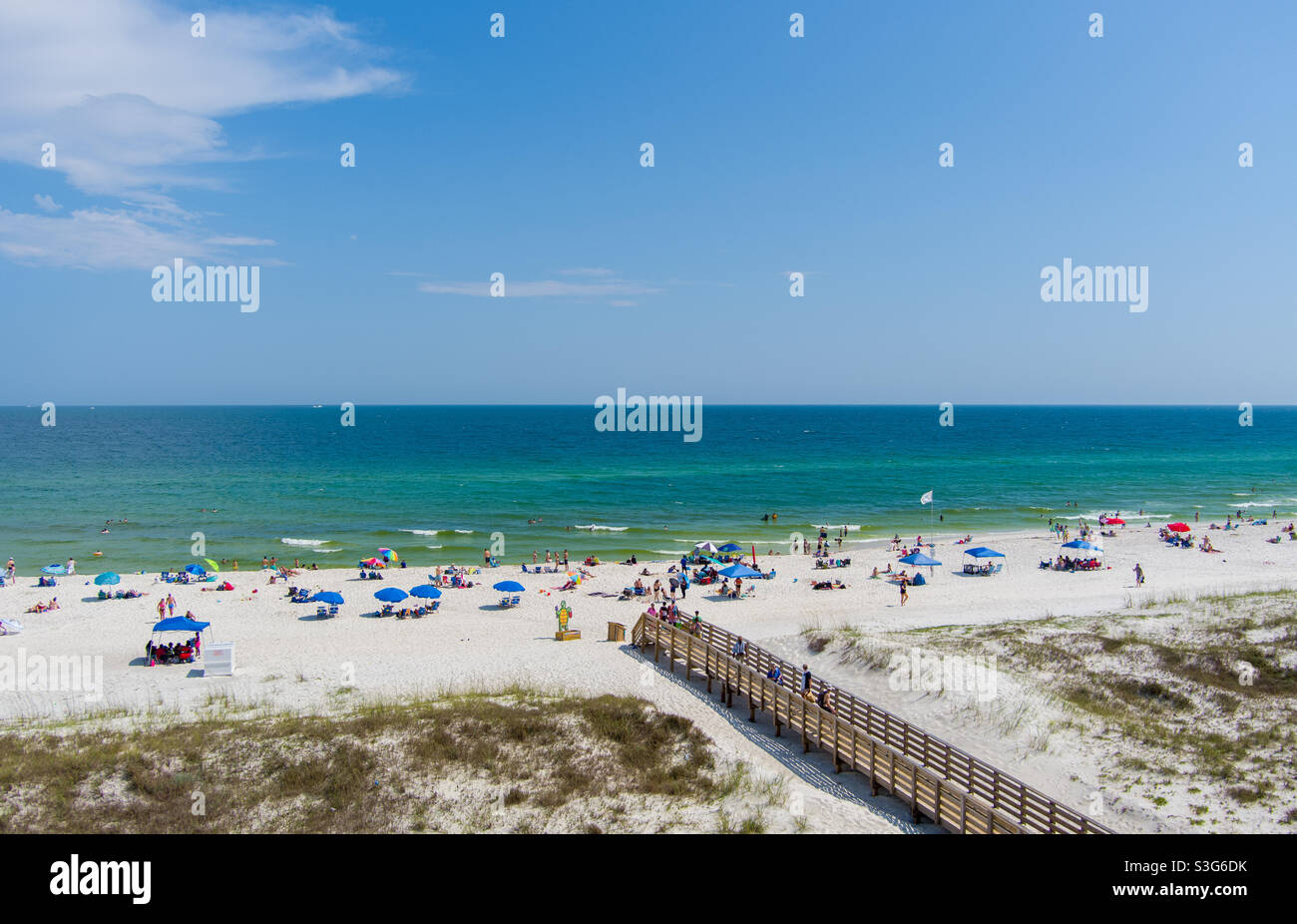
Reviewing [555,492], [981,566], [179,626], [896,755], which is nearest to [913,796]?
[896,755]

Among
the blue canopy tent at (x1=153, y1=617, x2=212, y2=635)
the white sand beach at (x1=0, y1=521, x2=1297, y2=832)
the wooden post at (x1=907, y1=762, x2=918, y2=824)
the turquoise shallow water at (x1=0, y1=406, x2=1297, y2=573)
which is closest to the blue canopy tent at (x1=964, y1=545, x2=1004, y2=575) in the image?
the white sand beach at (x1=0, y1=521, x2=1297, y2=832)

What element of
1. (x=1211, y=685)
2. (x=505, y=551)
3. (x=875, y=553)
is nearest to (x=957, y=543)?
(x=875, y=553)

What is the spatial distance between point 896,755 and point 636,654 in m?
11.4

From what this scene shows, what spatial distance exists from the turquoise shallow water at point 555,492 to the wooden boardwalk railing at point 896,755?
2719 centimetres

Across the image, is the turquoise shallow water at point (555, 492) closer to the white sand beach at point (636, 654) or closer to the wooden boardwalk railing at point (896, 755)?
the white sand beach at point (636, 654)

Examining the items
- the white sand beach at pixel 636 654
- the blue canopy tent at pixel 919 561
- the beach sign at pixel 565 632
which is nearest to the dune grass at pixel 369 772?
the white sand beach at pixel 636 654

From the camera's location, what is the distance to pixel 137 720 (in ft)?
61.5

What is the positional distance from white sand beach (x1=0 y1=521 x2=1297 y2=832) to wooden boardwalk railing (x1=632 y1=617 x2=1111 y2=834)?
468 millimetres

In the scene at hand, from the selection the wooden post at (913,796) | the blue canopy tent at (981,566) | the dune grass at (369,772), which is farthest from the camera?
the blue canopy tent at (981,566)

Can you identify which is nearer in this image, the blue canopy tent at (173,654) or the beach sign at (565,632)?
the blue canopy tent at (173,654)

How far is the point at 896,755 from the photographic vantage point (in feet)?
47.0

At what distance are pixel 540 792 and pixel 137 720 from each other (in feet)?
36.4

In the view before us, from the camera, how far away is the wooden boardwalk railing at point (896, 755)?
1223 centimetres
